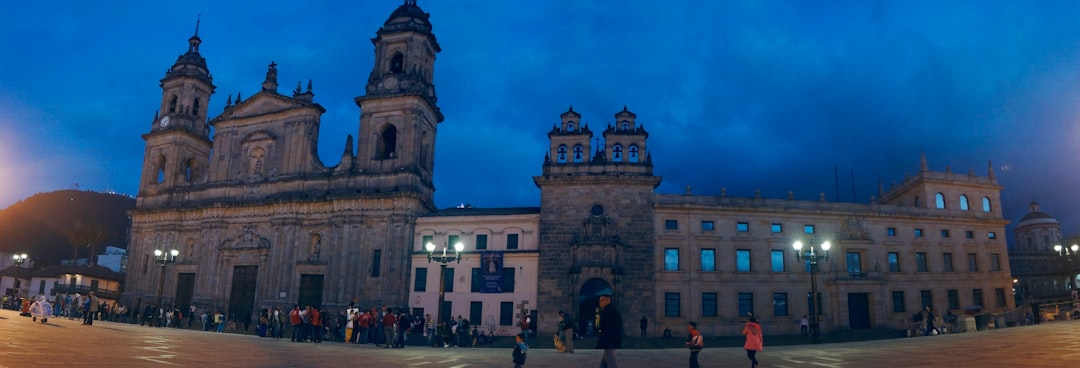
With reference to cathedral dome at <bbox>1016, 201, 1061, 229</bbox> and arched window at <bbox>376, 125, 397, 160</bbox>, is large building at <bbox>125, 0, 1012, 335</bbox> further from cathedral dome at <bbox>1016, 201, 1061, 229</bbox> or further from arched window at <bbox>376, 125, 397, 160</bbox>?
cathedral dome at <bbox>1016, 201, 1061, 229</bbox>

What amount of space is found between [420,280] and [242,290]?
15441 millimetres

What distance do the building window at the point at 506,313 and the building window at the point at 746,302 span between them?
1462cm

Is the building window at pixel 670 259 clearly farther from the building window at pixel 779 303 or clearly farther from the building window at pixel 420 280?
the building window at pixel 420 280

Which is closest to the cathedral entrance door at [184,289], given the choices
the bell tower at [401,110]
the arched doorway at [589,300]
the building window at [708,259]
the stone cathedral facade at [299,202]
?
the stone cathedral facade at [299,202]

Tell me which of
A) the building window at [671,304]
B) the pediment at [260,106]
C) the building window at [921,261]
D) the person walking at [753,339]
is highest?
the pediment at [260,106]

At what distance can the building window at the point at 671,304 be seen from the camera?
126 ft

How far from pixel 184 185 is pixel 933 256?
192 ft

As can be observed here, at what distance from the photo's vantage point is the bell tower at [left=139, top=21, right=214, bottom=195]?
54719 mm

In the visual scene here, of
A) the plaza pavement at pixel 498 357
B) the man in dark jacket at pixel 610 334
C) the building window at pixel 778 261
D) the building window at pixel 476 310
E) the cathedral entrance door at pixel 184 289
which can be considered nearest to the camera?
the man in dark jacket at pixel 610 334

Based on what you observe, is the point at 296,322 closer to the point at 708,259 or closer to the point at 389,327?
the point at 389,327

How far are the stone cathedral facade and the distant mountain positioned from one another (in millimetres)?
43683

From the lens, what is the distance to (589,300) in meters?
38.0

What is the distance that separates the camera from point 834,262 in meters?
40.6

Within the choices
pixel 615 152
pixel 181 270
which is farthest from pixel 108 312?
pixel 615 152
